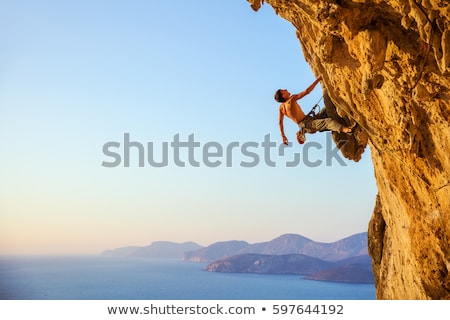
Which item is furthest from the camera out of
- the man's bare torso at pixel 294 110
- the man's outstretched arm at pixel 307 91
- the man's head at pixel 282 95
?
the man's head at pixel 282 95

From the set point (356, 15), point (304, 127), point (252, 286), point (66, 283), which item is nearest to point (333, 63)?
point (356, 15)

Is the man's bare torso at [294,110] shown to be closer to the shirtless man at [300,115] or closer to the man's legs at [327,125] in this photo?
the shirtless man at [300,115]

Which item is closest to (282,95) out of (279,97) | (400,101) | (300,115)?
(279,97)

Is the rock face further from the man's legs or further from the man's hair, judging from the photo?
the man's hair

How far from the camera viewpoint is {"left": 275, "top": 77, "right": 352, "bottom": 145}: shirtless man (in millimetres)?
10844

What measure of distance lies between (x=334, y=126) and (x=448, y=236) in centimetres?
314

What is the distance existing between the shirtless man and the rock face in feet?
1.21

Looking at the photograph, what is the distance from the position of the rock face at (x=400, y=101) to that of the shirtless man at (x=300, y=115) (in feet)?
1.21

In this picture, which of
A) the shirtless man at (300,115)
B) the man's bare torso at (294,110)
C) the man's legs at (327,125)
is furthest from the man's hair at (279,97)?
the man's legs at (327,125)

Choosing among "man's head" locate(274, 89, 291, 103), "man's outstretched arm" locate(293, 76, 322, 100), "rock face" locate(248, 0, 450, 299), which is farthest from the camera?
"man's head" locate(274, 89, 291, 103)

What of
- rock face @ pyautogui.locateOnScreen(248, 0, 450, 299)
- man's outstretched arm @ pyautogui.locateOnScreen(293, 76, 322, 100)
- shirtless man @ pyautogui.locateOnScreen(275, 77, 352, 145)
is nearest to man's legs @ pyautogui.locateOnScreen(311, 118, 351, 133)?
shirtless man @ pyautogui.locateOnScreen(275, 77, 352, 145)

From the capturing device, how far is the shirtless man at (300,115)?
10.8 m

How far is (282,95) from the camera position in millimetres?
11484

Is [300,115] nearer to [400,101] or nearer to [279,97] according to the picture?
[279,97]
